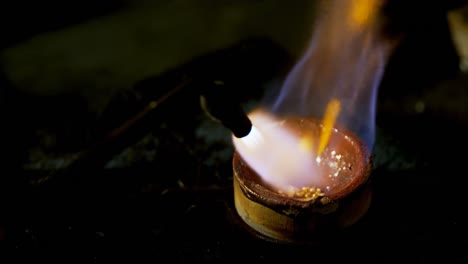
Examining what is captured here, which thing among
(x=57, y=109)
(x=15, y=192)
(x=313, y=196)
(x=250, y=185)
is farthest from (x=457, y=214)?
(x=57, y=109)

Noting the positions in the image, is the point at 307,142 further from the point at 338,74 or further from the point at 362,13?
the point at 362,13

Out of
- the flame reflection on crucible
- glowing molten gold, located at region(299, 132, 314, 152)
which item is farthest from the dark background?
glowing molten gold, located at region(299, 132, 314, 152)

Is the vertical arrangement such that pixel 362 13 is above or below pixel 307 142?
above

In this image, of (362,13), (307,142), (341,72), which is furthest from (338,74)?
(307,142)

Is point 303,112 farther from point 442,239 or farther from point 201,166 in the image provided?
point 442,239

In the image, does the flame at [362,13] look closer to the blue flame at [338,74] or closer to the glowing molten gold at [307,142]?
the blue flame at [338,74]

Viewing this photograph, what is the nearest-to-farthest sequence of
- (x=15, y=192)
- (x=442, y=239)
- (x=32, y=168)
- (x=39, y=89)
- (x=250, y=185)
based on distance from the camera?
(x=250, y=185) → (x=442, y=239) → (x=15, y=192) → (x=32, y=168) → (x=39, y=89)

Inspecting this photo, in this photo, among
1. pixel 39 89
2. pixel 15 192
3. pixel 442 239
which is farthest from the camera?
pixel 39 89

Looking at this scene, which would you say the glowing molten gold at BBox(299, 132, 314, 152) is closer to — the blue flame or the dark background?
the dark background

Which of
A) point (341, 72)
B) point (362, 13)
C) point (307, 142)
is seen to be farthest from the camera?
point (341, 72)
